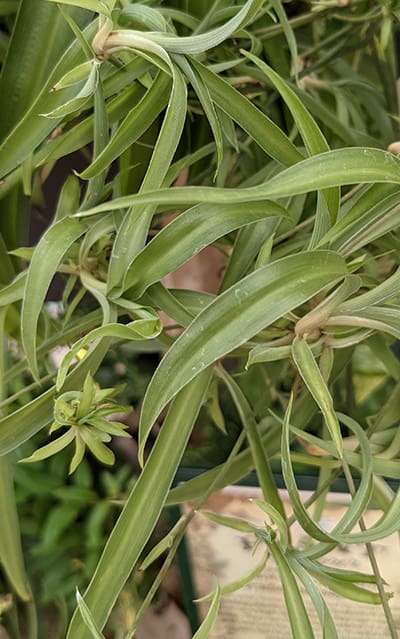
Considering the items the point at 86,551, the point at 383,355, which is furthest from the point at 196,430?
the point at 383,355

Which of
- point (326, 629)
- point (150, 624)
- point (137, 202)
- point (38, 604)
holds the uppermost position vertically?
point (137, 202)

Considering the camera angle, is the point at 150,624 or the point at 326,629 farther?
the point at 150,624

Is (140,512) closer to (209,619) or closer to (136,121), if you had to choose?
(209,619)

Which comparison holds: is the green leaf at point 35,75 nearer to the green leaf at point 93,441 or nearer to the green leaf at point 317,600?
the green leaf at point 93,441

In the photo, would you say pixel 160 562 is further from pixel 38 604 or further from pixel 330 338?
pixel 330 338

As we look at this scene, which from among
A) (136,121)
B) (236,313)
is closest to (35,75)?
(136,121)

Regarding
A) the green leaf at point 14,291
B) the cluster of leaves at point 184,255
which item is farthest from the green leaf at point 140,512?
the green leaf at point 14,291
